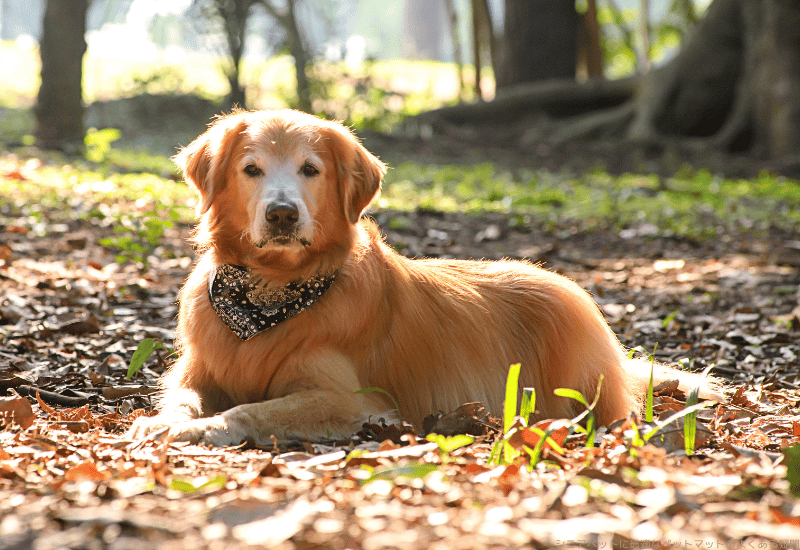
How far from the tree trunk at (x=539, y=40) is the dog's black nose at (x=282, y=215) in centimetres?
1532

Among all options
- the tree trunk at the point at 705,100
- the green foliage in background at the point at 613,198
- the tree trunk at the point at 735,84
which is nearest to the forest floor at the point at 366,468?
the green foliage in background at the point at 613,198

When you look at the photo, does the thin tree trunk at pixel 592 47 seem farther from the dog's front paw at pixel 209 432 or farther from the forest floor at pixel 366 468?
the dog's front paw at pixel 209 432

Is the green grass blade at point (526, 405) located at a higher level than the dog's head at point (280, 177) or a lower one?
lower

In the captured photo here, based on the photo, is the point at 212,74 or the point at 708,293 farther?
the point at 212,74

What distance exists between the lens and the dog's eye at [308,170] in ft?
12.2

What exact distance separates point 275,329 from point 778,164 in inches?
457

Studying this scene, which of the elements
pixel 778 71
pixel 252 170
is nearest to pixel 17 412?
pixel 252 170

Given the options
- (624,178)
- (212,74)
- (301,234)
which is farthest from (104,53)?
(301,234)

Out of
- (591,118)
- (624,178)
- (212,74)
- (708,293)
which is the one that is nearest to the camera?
(708,293)

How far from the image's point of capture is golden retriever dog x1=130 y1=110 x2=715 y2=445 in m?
3.48

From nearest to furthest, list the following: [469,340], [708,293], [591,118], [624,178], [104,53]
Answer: [469,340], [708,293], [624,178], [591,118], [104,53]

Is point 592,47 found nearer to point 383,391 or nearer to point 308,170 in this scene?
point 308,170

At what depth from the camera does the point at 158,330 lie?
506 centimetres

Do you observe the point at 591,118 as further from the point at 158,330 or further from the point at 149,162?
the point at 158,330
